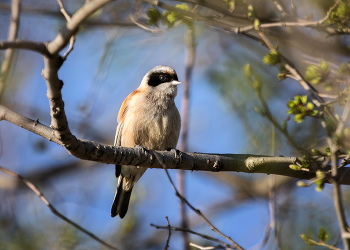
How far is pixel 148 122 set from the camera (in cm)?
554

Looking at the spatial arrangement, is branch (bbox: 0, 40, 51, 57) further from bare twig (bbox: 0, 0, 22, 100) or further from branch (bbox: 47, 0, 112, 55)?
bare twig (bbox: 0, 0, 22, 100)

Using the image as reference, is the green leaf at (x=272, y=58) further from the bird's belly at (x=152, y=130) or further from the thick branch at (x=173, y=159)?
the bird's belly at (x=152, y=130)

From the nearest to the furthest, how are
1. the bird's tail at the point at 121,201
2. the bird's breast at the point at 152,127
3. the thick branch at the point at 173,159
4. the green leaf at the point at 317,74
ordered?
the green leaf at the point at 317,74
the thick branch at the point at 173,159
the bird's breast at the point at 152,127
the bird's tail at the point at 121,201

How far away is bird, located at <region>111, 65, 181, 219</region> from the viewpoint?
5527 millimetres

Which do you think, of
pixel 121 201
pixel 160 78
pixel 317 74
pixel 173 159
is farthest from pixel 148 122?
pixel 317 74

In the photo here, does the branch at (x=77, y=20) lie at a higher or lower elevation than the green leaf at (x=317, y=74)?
lower

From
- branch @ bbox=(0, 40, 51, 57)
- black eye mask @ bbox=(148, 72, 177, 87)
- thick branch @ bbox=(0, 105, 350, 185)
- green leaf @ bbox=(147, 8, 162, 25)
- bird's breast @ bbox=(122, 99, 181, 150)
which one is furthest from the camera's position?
black eye mask @ bbox=(148, 72, 177, 87)

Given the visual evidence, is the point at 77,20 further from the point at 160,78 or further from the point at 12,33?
the point at 160,78

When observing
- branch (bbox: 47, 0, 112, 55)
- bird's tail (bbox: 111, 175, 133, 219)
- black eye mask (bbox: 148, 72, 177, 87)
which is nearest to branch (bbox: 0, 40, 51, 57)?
branch (bbox: 47, 0, 112, 55)

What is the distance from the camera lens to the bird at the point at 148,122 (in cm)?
553

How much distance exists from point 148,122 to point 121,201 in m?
1.65

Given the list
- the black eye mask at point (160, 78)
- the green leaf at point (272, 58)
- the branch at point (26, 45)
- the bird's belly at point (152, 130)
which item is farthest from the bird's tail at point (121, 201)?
the branch at point (26, 45)

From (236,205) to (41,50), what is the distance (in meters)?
6.84

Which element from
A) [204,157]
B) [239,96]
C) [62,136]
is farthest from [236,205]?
[62,136]
